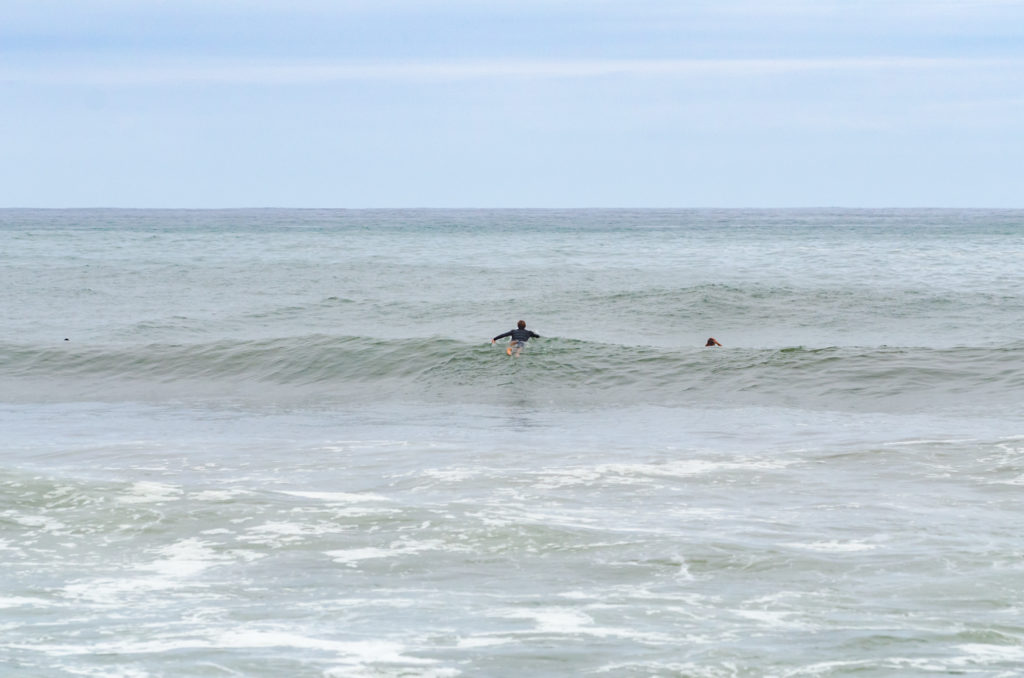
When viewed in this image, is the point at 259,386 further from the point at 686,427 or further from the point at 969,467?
the point at 969,467

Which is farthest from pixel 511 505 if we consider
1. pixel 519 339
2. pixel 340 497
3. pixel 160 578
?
pixel 519 339

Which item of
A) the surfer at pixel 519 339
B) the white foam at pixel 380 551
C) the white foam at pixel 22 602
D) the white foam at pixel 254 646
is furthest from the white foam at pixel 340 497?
the surfer at pixel 519 339

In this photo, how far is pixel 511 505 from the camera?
13531 mm

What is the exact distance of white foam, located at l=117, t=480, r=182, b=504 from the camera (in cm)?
1387

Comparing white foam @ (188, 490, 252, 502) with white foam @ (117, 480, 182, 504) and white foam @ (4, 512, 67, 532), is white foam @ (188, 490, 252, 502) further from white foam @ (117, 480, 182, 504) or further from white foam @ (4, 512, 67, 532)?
white foam @ (4, 512, 67, 532)

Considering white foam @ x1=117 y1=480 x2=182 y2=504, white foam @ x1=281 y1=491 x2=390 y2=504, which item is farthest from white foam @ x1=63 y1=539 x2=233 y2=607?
white foam @ x1=281 y1=491 x2=390 y2=504

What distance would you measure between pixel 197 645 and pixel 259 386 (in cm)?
1787

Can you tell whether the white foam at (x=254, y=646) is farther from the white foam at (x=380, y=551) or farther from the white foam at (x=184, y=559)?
the white foam at (x=380, y=551)

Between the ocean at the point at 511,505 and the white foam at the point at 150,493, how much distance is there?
5 cm

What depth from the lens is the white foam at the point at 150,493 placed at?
13.9 metres

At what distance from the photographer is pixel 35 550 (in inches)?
477

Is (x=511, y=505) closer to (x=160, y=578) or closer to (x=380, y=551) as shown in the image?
(x=380, y=551)

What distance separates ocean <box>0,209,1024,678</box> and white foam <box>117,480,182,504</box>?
5 cm

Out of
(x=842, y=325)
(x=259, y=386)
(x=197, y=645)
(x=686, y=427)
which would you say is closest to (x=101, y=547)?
(x=197, y=645)
